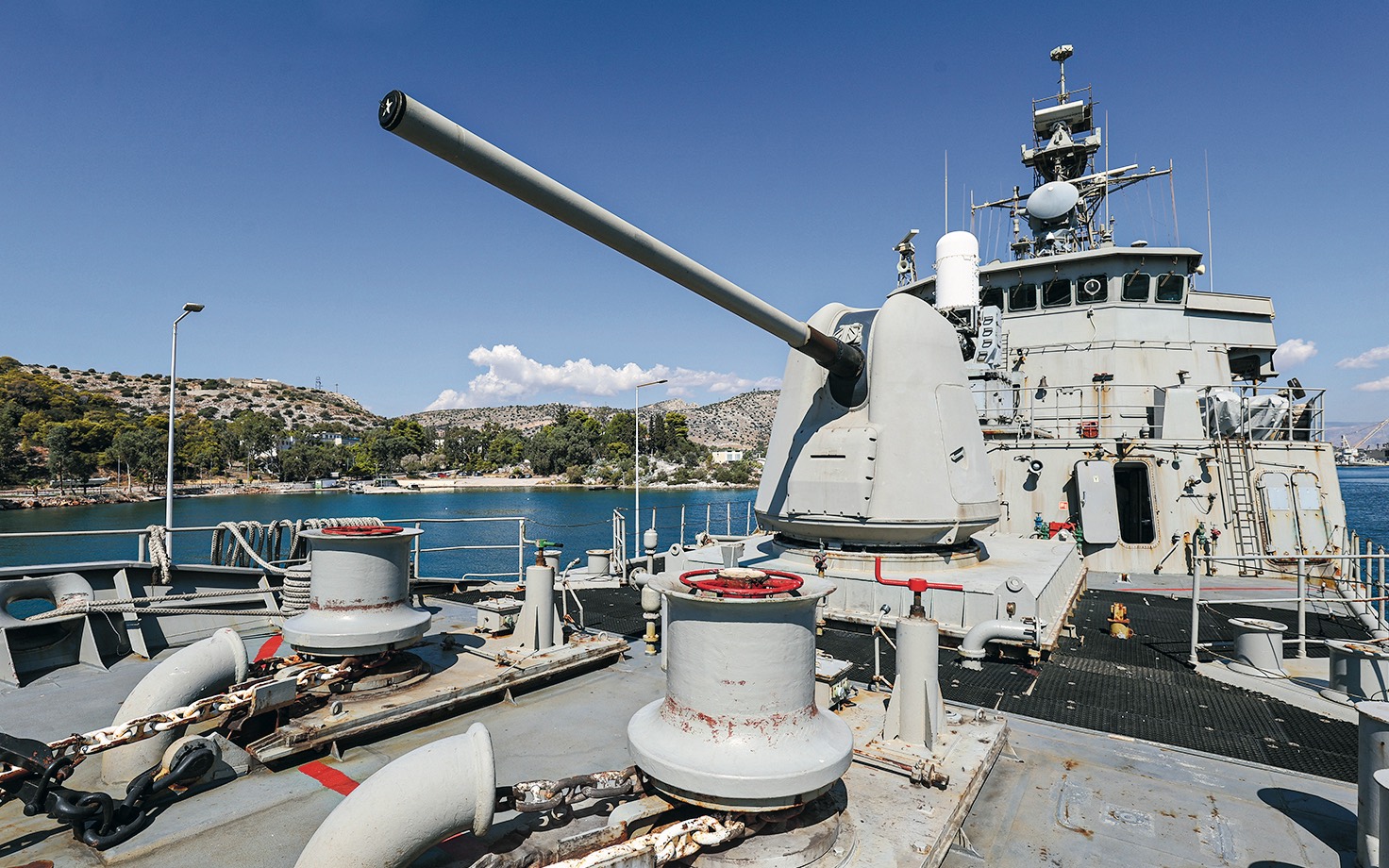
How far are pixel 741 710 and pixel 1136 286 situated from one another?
16493 millimetres

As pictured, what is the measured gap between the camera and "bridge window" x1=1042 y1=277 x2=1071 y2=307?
1556 cm

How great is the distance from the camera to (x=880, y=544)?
7.51 m

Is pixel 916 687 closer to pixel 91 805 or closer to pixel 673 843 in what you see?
pixel 673 843

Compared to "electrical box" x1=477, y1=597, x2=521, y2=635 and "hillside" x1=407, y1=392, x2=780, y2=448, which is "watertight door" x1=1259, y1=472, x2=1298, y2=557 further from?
"hillside" x1=407, y1=392, x2=780, y2=448

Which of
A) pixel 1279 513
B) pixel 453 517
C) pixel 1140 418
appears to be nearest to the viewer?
pixel 1279 513

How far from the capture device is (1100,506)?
38.2ft

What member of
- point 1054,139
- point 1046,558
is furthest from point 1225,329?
point 1046,558

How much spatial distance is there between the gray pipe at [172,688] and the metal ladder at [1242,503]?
13.8 meters

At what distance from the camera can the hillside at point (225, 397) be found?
108312 millimetres

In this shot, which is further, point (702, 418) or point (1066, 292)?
point (702, 418)

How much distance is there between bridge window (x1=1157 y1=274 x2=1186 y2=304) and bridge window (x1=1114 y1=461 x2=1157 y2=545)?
4416mm

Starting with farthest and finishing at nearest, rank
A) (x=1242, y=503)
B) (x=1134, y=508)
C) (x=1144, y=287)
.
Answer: (x=1144, y=287), (x=1134, y=508), (x=1242, y=503)

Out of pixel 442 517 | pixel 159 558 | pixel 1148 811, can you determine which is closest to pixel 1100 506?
pixel 1148 811

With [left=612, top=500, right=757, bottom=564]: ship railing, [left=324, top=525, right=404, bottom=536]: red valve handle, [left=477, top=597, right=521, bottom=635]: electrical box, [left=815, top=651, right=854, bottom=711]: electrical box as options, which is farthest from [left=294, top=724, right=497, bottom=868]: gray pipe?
[left=612, top=500, right=757, bottom=564]: ship railing
